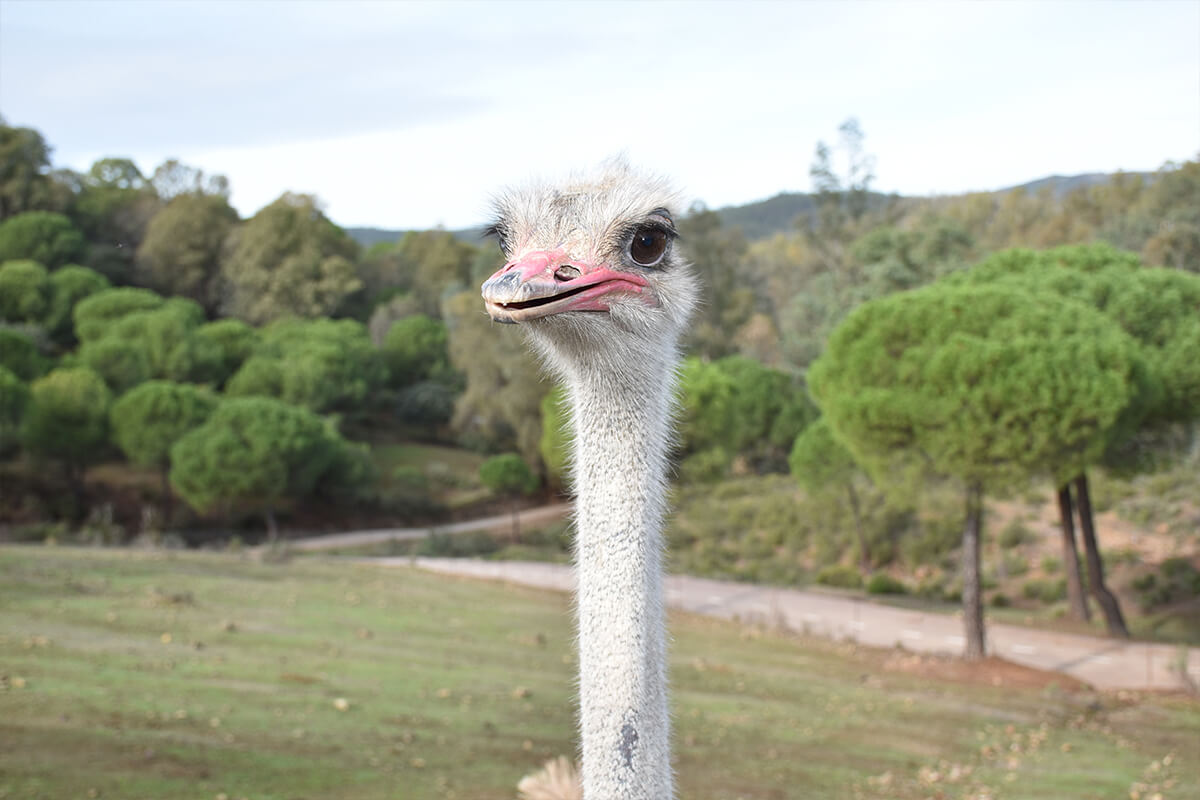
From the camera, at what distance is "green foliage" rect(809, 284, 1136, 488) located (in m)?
11.9

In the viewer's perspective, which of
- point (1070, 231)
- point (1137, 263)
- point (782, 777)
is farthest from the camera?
point (1070, 231)

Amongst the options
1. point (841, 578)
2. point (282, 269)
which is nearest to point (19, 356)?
point (282, 269)

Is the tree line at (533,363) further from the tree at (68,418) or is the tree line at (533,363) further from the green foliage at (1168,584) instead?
the green foliage at (1168,584)

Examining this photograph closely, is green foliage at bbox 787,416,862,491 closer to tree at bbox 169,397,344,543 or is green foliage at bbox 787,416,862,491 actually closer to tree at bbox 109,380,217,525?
tree at bbox 169,397,344,543

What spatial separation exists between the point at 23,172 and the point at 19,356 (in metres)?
19.5

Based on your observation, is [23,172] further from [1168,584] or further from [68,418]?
[1168,584]

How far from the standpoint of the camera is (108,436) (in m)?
30.4

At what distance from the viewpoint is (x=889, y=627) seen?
54.6 feet

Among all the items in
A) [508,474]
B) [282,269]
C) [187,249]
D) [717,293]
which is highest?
[187,249]

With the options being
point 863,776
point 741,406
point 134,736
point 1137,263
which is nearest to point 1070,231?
point 741,406

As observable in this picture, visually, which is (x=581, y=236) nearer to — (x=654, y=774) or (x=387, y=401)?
(x=654, y=774)

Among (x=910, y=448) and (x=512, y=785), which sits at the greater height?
(x=910, y=448)

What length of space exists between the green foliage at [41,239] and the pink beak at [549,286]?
1928 inches

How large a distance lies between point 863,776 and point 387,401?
1560 inches
